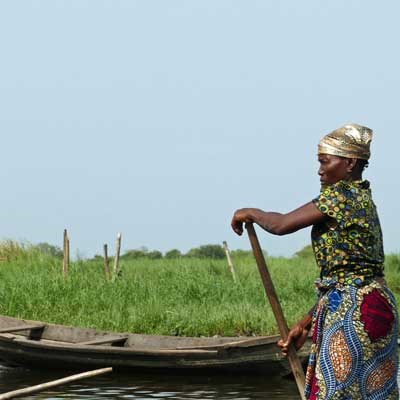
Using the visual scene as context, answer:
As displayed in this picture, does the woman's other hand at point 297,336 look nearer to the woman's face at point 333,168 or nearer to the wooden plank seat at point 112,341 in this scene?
the woman's face at point 333,168

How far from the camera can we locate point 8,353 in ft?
29.4

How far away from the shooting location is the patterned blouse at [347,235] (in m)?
3.36

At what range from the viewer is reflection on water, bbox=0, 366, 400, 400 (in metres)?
7.85

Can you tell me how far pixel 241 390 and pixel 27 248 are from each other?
30.0 feet

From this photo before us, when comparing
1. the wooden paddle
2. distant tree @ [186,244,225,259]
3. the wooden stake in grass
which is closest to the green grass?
the wooden stake in grass

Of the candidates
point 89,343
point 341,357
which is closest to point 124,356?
point 89,343

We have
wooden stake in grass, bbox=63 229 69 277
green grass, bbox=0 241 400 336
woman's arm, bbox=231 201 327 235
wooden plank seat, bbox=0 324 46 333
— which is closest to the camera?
woman's arm, bbox=231 201 327 235

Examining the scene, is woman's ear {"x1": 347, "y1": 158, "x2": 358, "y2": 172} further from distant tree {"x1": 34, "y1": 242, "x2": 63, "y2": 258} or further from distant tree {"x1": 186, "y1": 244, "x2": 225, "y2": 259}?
distant tree {"x1": 186, "y1": 244, "x2": 225, "y2": 259}

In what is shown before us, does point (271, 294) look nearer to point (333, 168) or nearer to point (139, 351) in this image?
point (333, 168)

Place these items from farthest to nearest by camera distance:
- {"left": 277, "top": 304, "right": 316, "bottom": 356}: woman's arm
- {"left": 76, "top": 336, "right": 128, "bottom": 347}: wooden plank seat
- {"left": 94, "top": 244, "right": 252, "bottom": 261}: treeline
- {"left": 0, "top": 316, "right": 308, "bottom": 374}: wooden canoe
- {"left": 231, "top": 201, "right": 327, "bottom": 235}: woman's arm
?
1. {"left": 94, "top": 244, "right": 252, "bottom": 261}: treeline
2. {"left": 76, "top": 336, "right": 128, "bottom": 347}: wooden plank seat
3. {"left": 0, "top": 316, "right": 308, "bottom": 374}: wooden canoe
4. {"left": 277, "top": 304, "right": 316, "bottom": 356}: woman's arm
5. {"left": 231, "top": 201, "right": 327, "bottom": 235}: woman's arm

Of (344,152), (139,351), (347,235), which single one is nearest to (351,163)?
(344,152)

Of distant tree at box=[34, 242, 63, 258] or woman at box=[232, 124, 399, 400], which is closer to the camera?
woman at box=[232, 124, 399, 400]

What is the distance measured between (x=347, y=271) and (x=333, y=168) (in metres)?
0.37

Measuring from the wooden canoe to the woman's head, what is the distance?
A: 4456 millimetres
